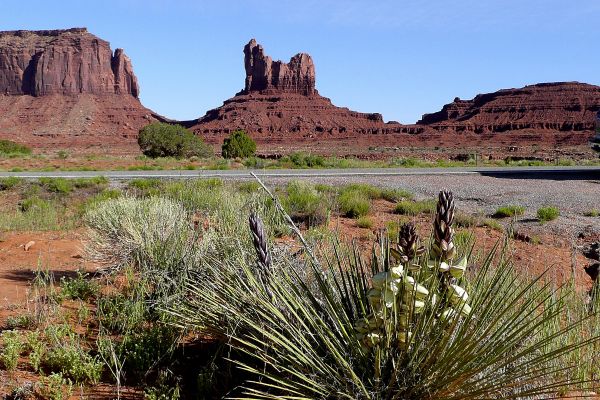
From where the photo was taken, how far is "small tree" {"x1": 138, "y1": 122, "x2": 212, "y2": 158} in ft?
146

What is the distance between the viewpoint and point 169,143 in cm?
4441

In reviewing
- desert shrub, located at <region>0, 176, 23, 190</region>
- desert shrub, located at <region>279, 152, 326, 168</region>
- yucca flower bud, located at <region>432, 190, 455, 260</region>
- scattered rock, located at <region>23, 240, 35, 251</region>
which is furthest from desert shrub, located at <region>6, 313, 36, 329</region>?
desert shrub, located at <region>279, 152, 326, 168</region>

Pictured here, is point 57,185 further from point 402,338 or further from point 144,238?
point 402,338

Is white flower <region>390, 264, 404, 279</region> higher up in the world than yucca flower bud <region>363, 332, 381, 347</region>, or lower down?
higher up

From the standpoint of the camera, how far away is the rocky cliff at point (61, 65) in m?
134

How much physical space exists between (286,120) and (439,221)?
128054 millimetres

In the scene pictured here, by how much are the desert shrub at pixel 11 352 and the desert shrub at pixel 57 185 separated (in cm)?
1474

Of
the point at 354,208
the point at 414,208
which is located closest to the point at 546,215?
the point at 414,208

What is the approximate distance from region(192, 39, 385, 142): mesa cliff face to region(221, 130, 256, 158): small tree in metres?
70.0

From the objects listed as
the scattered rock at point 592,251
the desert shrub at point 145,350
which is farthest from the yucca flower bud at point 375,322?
the scattered rock at point 592,251

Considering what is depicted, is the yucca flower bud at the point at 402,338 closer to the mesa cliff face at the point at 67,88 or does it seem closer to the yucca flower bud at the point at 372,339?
the yucca flower bud at the point at 372,339

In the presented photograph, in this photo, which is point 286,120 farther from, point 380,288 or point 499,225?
point 380,288

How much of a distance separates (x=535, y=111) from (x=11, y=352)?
130 m

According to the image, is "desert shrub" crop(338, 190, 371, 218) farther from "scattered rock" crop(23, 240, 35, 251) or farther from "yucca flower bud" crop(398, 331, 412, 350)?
"yucca flower bud" crop(398, 331, 412, 350)
